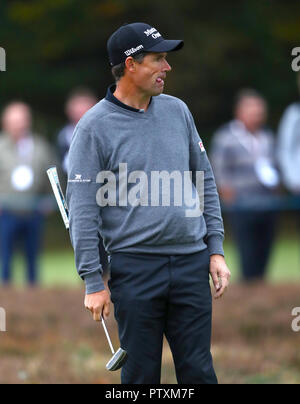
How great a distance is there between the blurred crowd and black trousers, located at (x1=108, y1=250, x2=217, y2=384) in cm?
557

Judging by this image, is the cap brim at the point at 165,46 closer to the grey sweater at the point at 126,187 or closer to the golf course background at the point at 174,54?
the grey sweater at the point at 126,187

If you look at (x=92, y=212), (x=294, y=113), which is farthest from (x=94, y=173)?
(x=294, y=113)

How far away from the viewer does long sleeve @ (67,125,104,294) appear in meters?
4.89

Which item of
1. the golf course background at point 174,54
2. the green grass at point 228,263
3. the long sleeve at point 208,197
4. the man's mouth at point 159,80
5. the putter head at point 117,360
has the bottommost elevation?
the green grass at point 228,263

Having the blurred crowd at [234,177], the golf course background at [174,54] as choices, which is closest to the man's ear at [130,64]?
the blurred crowd at [234,177]

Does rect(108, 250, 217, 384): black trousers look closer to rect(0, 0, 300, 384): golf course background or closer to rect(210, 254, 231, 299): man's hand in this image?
rect(210, 254, 231, 299): man's hand

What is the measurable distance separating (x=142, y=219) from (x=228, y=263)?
11276mm

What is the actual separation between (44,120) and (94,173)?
1961 cm

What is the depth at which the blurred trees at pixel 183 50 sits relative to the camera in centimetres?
2323

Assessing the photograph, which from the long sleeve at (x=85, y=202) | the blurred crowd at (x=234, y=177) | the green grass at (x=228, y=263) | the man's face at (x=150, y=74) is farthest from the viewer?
the green grass at (x=228, y=263)

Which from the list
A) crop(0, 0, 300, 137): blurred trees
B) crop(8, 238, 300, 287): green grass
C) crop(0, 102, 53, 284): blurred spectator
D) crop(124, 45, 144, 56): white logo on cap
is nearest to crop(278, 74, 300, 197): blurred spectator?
crop(8, 238, 300, 287): green grass

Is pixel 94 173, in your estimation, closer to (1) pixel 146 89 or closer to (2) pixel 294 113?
(1) pixel 146 89

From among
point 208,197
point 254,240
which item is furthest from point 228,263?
point 208,197

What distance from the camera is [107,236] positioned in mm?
5031
